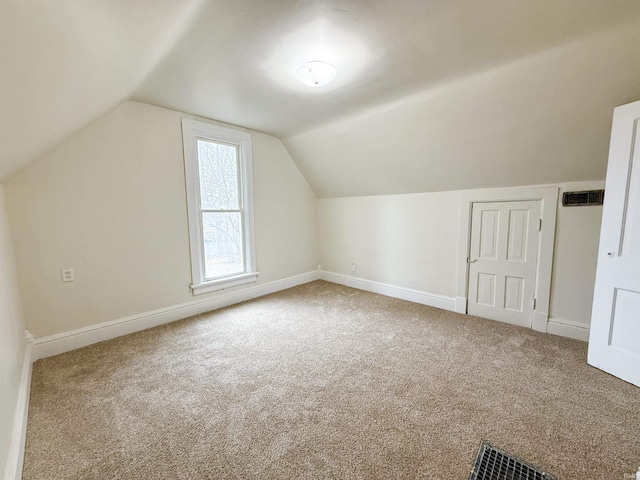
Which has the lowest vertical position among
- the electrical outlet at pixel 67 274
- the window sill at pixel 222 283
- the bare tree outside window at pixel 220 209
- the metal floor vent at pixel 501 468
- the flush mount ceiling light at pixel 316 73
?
the metal floor vent at pixel 501 468

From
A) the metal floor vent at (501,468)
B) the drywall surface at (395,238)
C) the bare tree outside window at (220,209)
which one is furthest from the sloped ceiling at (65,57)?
the drywall surface at (395,238)

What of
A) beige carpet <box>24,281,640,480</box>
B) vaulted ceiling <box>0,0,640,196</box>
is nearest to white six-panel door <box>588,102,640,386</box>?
beige carpet <box>24,281,640,480</box>

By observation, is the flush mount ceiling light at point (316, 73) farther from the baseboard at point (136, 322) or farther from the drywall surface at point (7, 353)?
the baseboard at point (136, 322)

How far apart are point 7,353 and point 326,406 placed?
179 cm

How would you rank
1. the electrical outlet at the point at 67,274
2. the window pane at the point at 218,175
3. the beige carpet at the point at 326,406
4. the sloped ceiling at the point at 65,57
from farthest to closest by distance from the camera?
the window pane at the point at 218,175 → the electrical outlet at the point at 67,274 → the beige carpet at the point at 326,406 → the sloped ceiling at the point at 65,57

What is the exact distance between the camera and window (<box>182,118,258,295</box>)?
3.11m

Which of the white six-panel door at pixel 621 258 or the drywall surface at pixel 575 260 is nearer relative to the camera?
the white six-panel door at pixel 621 258

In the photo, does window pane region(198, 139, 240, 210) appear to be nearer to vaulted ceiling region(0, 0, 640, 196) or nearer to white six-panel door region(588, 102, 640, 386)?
vaulted ceiling region(0, 0, 640, 196)

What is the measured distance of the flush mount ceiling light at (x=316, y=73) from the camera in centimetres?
194

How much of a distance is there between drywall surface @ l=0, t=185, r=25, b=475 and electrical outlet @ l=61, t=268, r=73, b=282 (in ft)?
1.09

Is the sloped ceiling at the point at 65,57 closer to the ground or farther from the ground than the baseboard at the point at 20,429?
farther from the ground

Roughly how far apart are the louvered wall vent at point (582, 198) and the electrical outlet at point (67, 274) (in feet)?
15.0

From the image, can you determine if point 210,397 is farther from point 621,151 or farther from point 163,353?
point 621,151

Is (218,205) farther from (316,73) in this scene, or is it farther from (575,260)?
(575,260)
